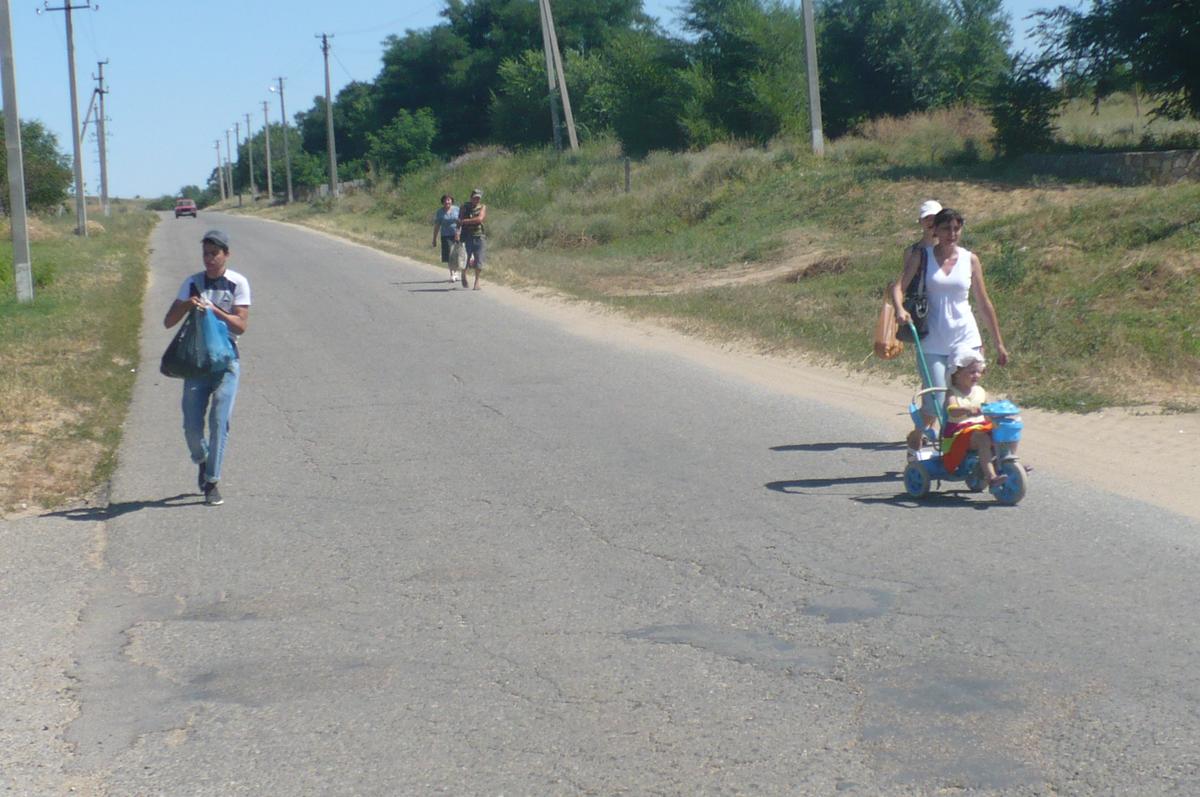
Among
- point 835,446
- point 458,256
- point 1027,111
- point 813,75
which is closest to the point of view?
point 835,446

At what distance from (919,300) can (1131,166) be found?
1814 cm

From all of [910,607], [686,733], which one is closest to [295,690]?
[686,733]

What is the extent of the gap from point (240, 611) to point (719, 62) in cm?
4272

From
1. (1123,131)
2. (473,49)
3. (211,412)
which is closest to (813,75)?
(1123,131)

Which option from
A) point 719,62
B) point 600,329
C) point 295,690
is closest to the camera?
point 295,690

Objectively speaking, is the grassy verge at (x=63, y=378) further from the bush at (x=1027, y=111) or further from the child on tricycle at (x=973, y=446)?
the bush at (x=1027, y=111)

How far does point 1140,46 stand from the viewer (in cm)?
2650

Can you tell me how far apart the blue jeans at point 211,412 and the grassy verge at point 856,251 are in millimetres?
6975

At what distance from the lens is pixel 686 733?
468cm

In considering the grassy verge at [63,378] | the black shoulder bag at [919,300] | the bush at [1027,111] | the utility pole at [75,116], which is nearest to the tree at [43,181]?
the utility pole at [75,116]

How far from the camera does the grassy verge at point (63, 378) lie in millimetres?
9609

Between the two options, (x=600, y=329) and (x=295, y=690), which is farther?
(x=600, y=329)

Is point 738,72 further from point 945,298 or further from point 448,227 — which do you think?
point 945,298

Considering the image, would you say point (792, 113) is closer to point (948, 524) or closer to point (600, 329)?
point (600, 329)
